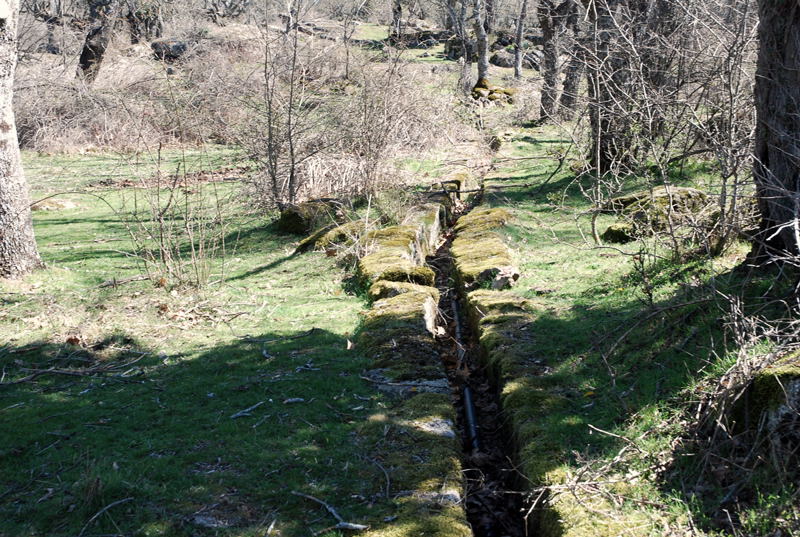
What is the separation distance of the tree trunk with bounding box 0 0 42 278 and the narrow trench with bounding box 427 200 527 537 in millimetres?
5033

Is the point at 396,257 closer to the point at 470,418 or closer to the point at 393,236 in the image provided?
the point at 393,236

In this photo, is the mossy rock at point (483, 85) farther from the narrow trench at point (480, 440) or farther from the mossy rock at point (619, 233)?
the narrow trench at point (480, 440)

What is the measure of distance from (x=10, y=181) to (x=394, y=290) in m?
4.70

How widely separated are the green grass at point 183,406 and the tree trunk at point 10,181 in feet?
1.00

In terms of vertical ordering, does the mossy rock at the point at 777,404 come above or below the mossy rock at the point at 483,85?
below

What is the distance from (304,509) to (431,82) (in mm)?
17185

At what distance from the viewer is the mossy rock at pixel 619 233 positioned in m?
8.62

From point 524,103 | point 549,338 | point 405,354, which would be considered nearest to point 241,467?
point 405,354

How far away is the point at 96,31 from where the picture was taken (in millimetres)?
22250

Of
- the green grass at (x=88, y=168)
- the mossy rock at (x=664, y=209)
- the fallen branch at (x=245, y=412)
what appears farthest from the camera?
the green grass at (x=88, y=168)

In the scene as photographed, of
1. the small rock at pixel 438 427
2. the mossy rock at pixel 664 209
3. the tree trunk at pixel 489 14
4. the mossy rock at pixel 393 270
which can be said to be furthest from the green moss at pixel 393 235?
the tree trunk at pixel 489 14

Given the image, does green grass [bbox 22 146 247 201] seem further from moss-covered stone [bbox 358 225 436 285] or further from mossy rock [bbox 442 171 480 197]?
moss-covered stone [bbox 358 225 436 285]

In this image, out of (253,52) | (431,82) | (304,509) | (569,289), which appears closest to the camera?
(304,509)

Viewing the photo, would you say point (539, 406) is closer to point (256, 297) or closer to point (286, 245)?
point (256, 297)
